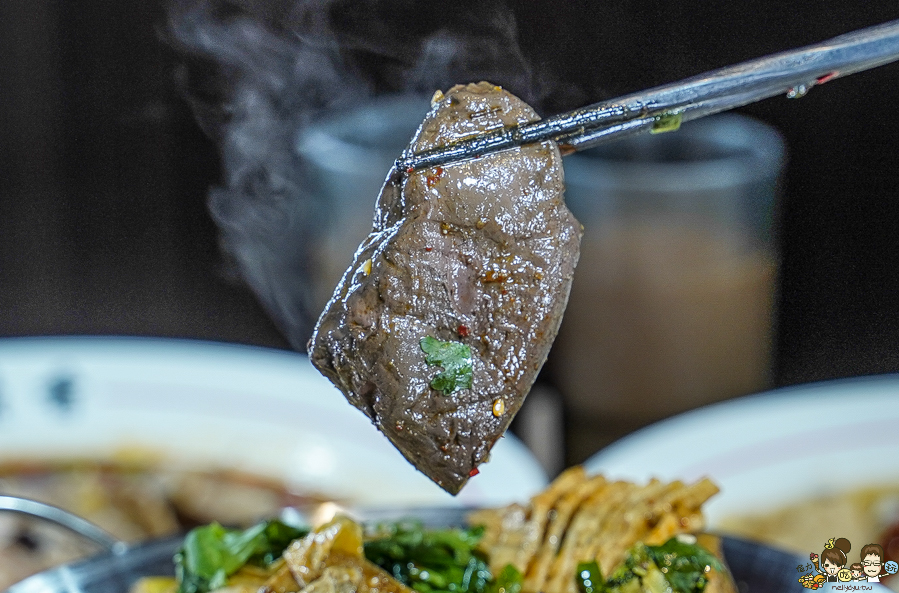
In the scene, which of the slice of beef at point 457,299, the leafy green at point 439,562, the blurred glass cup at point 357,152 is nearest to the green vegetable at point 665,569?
the leafy green at point 439,562

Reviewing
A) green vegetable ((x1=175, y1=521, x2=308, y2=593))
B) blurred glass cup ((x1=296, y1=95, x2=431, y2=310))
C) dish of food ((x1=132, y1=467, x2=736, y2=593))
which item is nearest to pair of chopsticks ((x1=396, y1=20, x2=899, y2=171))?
dish of food ((x1=132, y1=467, x2=736, y2=593))

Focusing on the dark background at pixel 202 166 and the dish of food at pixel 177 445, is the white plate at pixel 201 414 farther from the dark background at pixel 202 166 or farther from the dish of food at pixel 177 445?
the dark background at pixel 202 166

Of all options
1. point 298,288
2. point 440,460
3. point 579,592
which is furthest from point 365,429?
point 440,460

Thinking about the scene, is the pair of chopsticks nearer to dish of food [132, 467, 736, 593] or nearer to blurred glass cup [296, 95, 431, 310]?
dish of food [132, 467, 736, 593]

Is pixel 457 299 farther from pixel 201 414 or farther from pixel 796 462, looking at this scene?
pixel 201 414

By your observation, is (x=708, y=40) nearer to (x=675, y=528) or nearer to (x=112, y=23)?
(x=675, y=528)

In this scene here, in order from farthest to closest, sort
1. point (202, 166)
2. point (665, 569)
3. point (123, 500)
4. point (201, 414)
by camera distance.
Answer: point (202, 166), point (201, 414), point (123, 500), point (665, 569)

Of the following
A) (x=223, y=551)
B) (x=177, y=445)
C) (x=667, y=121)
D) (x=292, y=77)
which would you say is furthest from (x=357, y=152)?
(x=667, y=121)
